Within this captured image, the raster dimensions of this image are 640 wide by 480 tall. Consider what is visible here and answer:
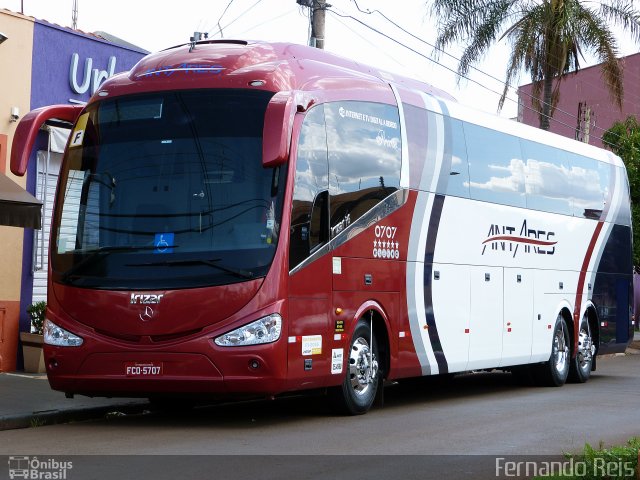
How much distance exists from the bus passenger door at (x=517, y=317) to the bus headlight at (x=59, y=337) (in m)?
7.10

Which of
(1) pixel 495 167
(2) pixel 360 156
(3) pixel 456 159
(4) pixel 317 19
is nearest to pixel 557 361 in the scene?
(1) pixel 495 167

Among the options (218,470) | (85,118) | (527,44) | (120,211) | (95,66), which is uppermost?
(527,44)

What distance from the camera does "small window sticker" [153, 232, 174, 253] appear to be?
11.5 m

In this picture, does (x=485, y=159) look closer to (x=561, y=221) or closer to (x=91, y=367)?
(x=561, y=221)

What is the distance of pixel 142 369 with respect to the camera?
11.4 m

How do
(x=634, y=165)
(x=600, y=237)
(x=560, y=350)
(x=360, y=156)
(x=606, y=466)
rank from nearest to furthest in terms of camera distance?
(x=606, y=466) < (x=360, y=156) < (x=560, y=350) < (x=600, y=237) < (x=634, y=165)

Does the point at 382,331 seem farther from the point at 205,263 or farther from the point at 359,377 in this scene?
the point at 205,263

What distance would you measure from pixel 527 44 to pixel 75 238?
19.5 m

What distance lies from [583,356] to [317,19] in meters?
7.21

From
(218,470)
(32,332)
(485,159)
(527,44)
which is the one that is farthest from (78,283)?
(527,44)

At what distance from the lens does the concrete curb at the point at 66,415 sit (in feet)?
38.7

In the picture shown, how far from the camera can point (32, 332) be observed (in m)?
17.2

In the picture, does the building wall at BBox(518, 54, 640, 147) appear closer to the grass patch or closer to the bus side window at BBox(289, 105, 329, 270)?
the bus side window at BBox(289, 105, 329, 270)

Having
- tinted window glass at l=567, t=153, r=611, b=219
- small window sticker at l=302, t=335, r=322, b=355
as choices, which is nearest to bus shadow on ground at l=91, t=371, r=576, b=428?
small window sticker at l=302, t=335, r=322, b=355
